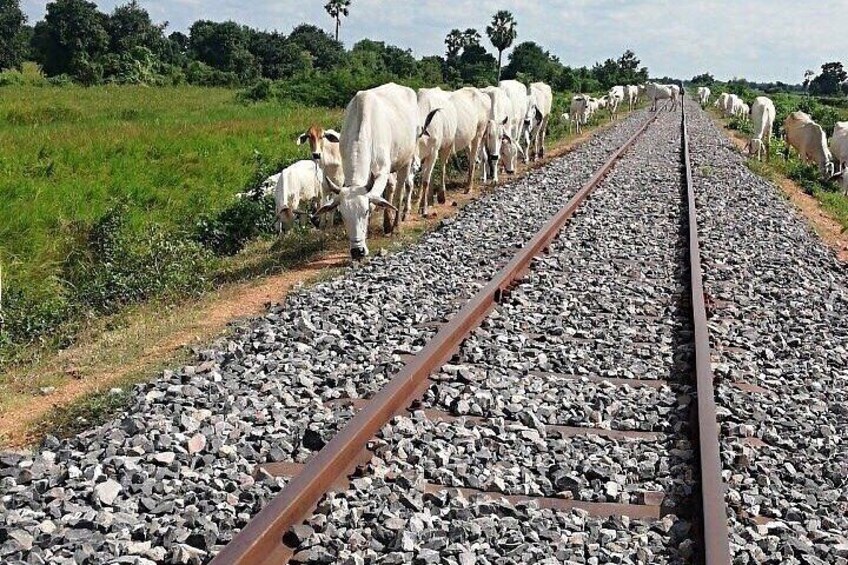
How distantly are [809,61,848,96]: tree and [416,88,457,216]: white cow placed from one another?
120158mm

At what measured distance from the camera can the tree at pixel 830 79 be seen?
123m

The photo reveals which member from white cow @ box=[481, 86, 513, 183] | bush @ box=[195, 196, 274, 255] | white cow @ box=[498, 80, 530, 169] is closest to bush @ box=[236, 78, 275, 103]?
white cow @ box=[498, 80, 530, 169]

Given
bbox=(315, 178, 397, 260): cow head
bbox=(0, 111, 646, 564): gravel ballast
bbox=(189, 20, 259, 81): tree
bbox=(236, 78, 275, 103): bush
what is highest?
bbox=(189, 20, 259, 81): tree

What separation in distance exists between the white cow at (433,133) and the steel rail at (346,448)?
6.53m

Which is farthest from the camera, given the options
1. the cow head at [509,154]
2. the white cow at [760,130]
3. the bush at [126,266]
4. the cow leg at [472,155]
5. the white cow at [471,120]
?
the white cow at [760,130]

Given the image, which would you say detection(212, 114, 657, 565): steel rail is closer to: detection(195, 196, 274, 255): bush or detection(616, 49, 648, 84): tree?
detection(195, 196, 274, 255): bush

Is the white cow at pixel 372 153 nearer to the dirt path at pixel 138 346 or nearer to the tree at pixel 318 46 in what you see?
the dirt path at pixel 138 346

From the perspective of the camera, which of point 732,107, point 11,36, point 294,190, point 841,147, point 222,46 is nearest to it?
point 294,190

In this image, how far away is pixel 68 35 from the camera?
58.4m

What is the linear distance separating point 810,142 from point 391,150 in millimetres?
15433

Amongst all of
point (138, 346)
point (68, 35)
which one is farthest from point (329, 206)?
point (68, 35)

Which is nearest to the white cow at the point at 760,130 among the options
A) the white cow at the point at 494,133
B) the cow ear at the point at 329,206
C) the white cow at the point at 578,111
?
the white cow at the point at 578,111

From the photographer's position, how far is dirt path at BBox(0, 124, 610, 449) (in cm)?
572

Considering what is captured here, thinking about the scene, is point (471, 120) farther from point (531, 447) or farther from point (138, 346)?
point (531, 447)
